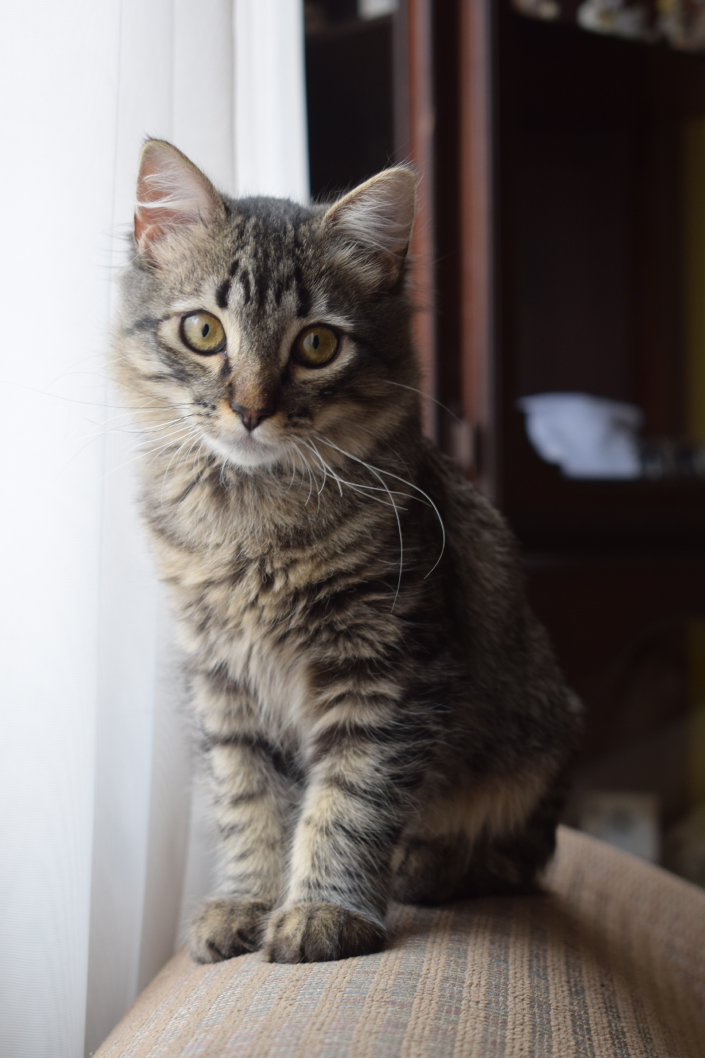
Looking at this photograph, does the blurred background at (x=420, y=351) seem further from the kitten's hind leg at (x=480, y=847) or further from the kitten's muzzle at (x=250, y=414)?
the kitten's hind leg at (x=480, y=847)

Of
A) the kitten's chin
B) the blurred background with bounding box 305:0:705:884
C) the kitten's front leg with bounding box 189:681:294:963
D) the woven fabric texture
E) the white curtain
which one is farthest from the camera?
the blurred background with bounding box 305:0:705:884

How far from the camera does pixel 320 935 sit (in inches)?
32.3

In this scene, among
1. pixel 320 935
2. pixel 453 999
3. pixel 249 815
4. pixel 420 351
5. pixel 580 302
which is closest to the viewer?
pixel 453 999

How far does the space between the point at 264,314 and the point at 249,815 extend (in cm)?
59

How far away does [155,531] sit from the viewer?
39.5 inches

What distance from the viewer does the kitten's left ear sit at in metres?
0.96

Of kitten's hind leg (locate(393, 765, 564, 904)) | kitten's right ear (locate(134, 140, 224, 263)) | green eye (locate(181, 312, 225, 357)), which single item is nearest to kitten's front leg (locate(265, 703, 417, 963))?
kitten's hind leg (locate(393, 765, 564, 904))

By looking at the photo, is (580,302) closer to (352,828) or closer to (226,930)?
(352,828)

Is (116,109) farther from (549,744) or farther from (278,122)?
(549,744)

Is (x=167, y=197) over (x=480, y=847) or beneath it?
over

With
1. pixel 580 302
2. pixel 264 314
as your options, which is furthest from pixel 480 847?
pixel 580 302

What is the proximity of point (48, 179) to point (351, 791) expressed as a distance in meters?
0.67

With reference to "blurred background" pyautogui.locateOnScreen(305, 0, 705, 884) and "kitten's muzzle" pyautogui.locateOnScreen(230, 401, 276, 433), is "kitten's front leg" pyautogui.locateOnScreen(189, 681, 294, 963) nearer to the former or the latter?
"kitten's muzzle" pyautogui.locateOnScreen(230, 401, 276, 433)

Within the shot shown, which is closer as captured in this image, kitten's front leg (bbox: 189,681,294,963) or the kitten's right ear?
the kitten's right ear
